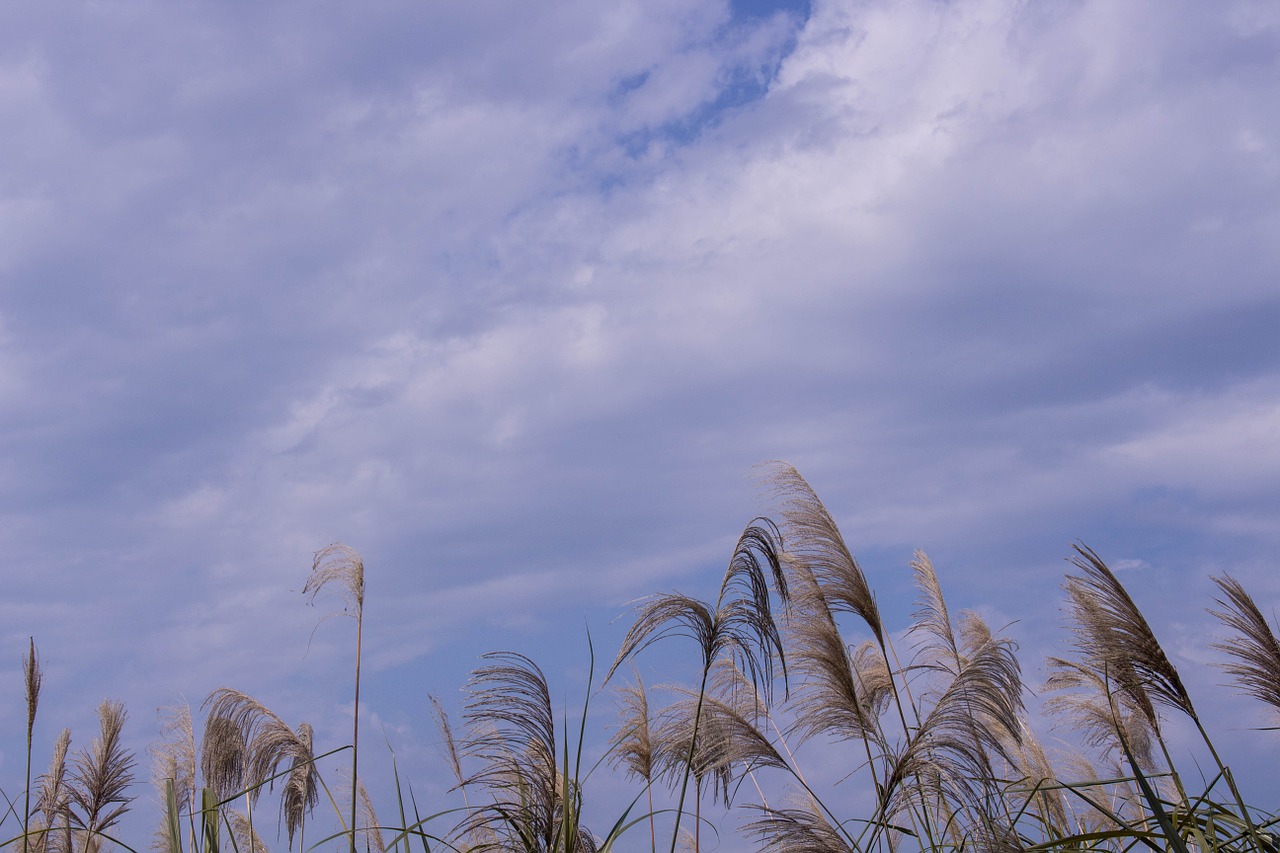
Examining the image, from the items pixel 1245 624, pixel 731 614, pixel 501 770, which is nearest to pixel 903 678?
pixel 1245 624

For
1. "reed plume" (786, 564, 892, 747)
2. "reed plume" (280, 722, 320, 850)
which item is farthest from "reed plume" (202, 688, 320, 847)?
"reed plume" (786, 564, 892, 747)

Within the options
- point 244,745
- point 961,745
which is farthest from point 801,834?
point 244,745

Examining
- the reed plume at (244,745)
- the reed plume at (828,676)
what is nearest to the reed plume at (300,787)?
the reed plume at (244,745)

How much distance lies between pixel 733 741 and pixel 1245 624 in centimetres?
221

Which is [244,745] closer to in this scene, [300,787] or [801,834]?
[300,787]

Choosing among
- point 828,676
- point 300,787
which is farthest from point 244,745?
point 828,676

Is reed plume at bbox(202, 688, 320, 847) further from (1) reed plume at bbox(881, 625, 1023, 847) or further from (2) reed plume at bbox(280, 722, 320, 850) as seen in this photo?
(1) reed plume at bbox(881, 625, 1023, 847)

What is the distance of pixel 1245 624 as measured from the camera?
4.41 m

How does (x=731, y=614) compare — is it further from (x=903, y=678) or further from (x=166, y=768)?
(x=166, y=768)

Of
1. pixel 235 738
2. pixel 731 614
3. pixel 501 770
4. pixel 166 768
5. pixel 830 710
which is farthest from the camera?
pixel 166 768

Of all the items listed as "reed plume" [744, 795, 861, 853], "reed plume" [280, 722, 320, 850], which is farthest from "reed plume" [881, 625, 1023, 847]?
"reed plume" [280, 722, 320, 850]

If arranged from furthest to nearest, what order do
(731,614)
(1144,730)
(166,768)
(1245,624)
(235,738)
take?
(166,768) → (1144,730) → (235,738) → (1245,624) → (731,614)

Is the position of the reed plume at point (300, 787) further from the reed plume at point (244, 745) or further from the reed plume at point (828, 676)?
the reed plume at point (828, 676)

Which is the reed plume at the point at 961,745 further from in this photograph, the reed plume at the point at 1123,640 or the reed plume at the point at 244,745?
the reed plume at the point at 244,745
